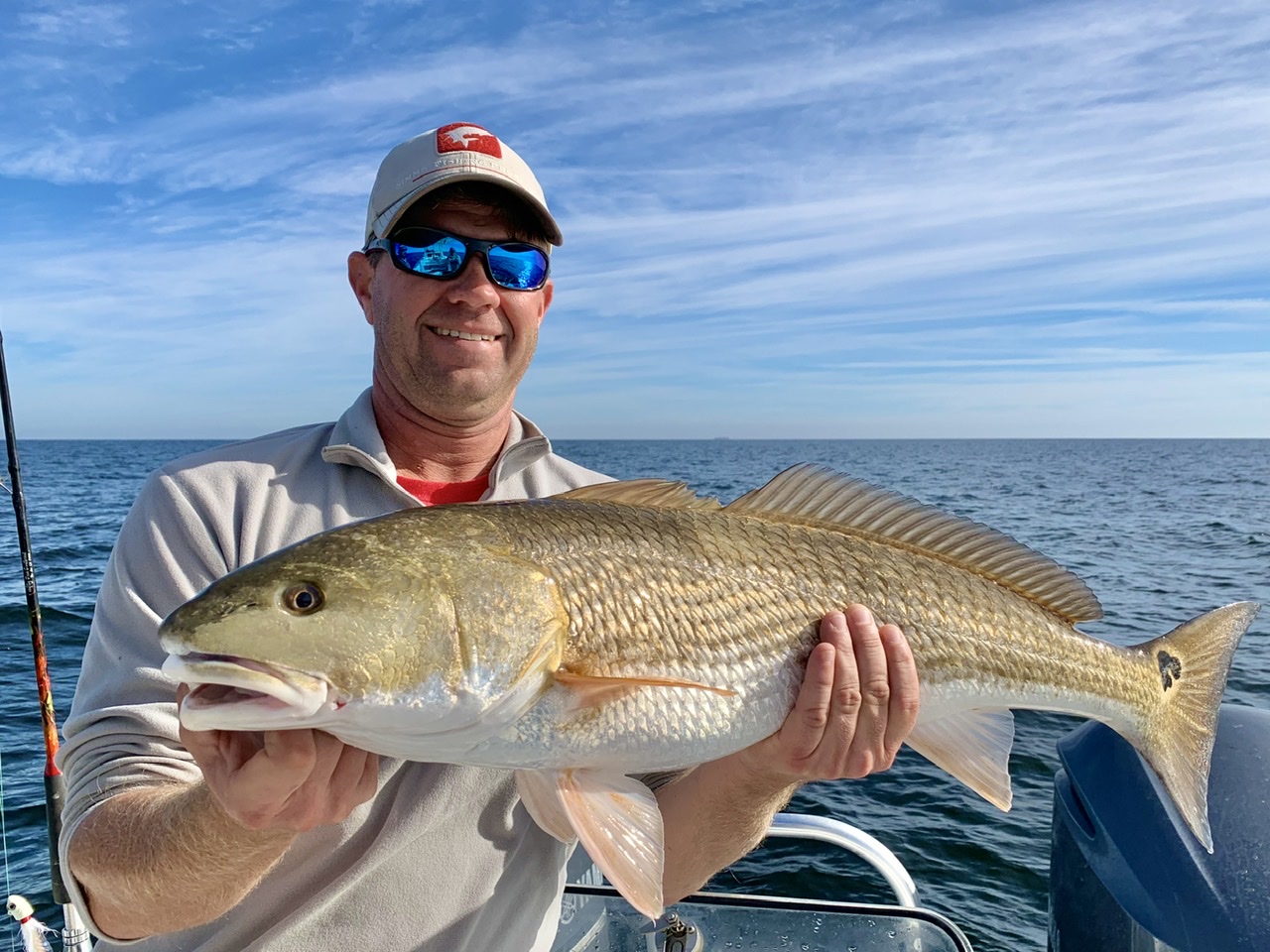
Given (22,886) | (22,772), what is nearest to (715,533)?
(22,886)

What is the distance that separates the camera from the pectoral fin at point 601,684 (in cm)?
220

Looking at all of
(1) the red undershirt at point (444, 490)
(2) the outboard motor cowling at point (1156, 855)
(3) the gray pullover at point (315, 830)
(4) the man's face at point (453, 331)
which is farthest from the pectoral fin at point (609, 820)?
(2) the outboard motor cowling at point (1156, 855)

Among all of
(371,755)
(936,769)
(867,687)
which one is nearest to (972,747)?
(867,687)

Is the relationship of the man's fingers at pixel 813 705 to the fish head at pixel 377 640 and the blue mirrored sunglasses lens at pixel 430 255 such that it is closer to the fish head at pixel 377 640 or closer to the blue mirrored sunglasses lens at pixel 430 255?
the fish head at pixel 377 640

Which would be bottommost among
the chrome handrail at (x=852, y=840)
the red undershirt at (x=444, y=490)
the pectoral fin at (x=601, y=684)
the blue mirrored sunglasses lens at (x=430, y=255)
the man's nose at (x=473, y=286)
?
the chrome handrail at (x=852, y=840)

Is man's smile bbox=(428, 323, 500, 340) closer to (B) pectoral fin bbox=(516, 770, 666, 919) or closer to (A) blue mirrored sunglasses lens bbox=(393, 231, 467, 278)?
(A) blue mirrored sunglasses lens bbox=(393, 231, 467, 278)

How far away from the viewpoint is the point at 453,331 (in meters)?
3.21

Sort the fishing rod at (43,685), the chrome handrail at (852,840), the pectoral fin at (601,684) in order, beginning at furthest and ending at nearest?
the fishing rod at (43,685) < the chrome handrail at (852,840) < the pectoral fin at (601,684)

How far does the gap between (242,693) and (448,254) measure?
181cm

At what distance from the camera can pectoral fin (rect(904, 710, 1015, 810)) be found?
2.89 meters

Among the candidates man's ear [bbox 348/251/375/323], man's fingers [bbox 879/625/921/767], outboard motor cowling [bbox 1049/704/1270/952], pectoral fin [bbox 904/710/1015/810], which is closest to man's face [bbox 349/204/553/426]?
man's ear [bbox 348/251/375/323]

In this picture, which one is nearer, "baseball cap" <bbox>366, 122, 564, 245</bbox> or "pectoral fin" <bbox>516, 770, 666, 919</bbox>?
"pectoral fin" <bbox>516, 770, 666, 919</bbox>

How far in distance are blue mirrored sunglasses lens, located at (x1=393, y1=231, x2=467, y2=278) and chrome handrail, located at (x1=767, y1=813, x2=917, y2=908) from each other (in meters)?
2.55

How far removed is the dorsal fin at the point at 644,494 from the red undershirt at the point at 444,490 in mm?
739
